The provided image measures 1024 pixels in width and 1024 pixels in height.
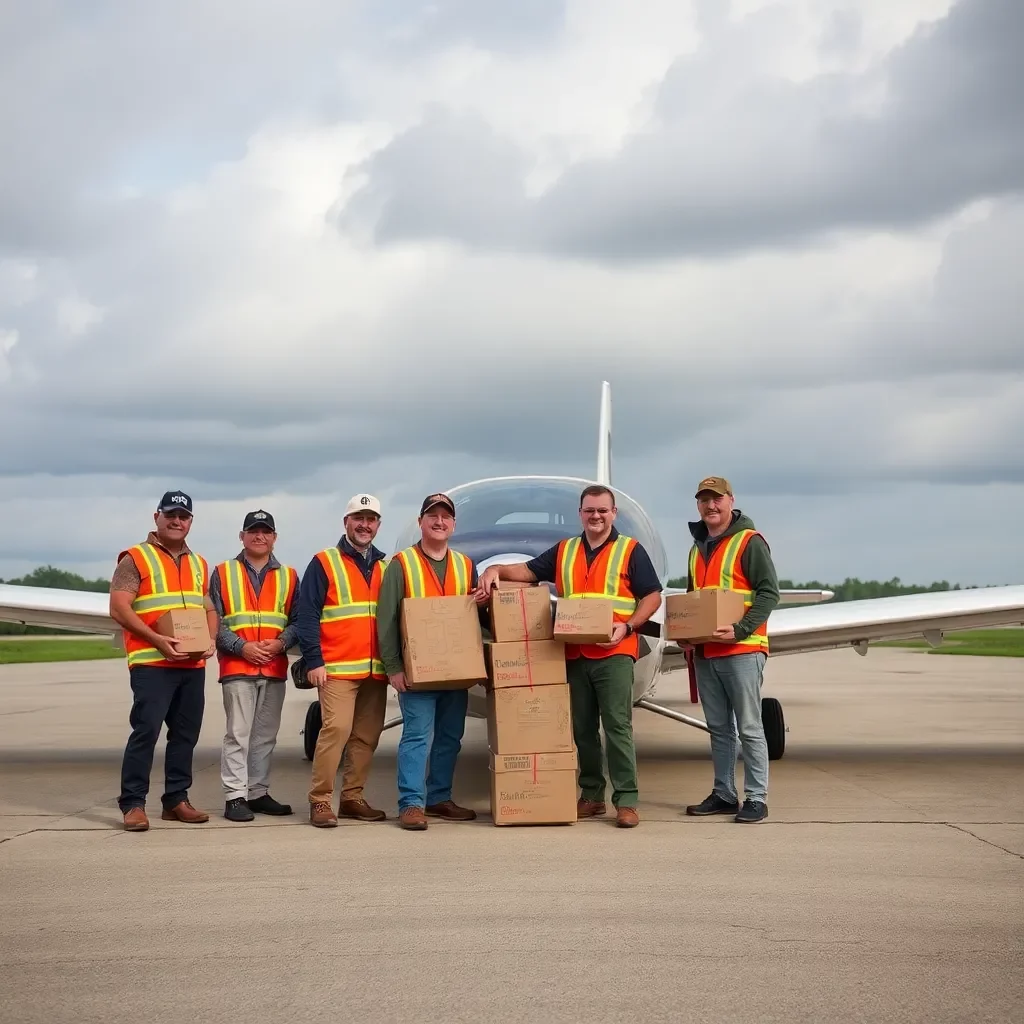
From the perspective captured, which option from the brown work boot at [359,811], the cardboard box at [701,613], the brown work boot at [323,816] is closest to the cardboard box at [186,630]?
the brown work boot at [323,816]

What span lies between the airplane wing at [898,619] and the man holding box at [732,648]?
207 centimetres

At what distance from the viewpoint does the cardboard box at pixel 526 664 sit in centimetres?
664

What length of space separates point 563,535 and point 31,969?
4985 millimetres

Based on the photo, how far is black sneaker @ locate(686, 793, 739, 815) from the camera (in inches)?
273

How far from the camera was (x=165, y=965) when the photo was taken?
373cm

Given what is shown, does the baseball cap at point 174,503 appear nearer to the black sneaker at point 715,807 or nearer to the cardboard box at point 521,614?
the cardboard box at point 521,614

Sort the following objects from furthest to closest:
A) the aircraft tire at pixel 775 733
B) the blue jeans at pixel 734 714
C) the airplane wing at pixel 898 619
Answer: the aircraft tire at pixel 775 733, the airplane wing at pixel 898 619, the blue jeans at pixel 734 714

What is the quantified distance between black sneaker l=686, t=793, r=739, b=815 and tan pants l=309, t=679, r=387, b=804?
189cm

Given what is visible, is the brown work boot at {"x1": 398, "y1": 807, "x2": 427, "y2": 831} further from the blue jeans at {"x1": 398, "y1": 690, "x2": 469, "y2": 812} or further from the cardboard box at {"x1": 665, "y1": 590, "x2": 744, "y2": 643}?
the cardboard box at {"x1": 665, "y1": 590, "x2": 744, "y2": 643}

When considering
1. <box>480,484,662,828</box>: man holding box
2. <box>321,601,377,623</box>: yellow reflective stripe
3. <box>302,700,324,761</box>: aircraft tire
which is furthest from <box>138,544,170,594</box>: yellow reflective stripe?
<box>302,700,324,761</box>: aircraft tire

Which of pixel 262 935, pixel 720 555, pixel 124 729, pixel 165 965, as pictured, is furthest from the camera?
Result: pixel 124 729

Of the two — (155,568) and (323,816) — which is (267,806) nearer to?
(323,816)

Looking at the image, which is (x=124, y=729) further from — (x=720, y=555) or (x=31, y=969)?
(x=31, y=969)

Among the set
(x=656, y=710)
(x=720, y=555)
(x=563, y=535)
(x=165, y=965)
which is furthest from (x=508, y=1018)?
(x=656, y=710)
